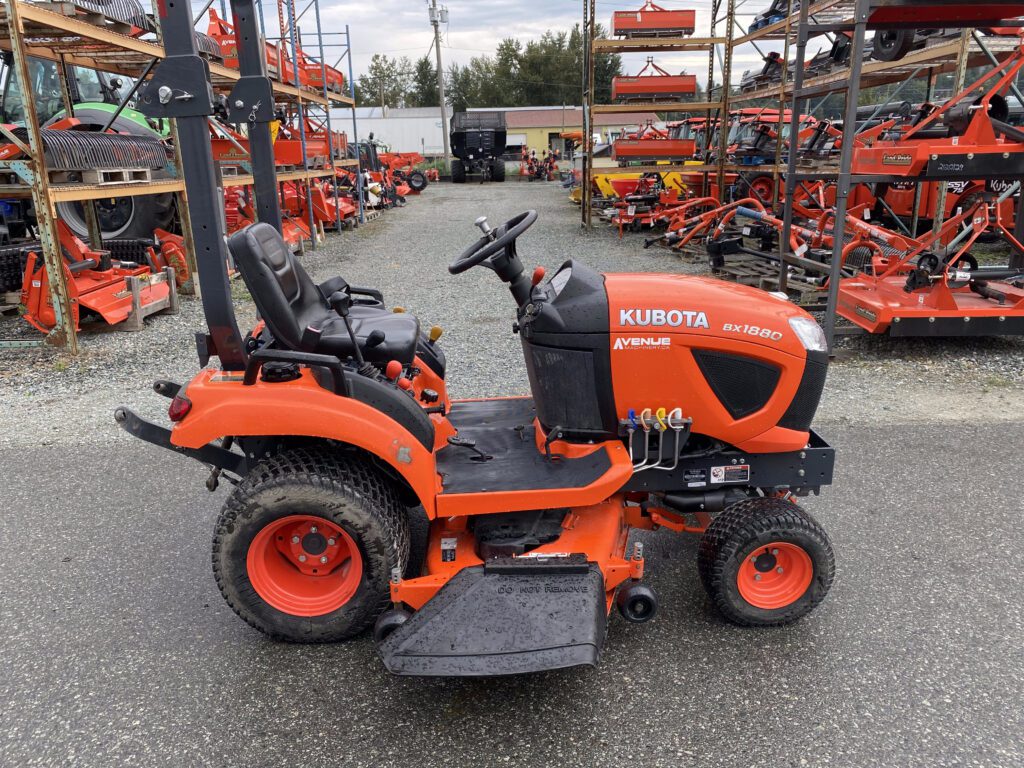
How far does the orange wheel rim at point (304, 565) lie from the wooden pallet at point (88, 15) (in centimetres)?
548

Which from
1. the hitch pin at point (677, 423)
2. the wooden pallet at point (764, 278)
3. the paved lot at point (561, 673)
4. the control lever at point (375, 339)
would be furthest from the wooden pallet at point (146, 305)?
the hitch pin at point (677, 423)

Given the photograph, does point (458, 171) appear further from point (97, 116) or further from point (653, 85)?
point (97, 116)

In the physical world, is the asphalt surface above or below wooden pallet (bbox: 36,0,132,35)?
below

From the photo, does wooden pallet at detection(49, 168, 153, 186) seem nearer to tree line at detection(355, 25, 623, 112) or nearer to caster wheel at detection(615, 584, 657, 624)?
caster wheel at detection(615, 584, 657, 624)

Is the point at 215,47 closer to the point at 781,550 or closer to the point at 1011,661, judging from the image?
the point at 781,550

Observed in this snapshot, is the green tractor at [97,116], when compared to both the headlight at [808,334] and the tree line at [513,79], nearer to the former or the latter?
the headlight at [808,334]

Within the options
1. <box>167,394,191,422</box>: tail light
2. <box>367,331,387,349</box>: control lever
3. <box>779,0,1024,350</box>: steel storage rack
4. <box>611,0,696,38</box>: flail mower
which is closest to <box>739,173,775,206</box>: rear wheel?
<box>611,0,696,38</box>: flail mower

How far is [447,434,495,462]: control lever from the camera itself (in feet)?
8.82

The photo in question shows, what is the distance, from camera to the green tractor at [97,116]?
817cm

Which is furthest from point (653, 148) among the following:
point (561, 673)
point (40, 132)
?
point (561, 673)

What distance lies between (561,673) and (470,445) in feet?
2.78

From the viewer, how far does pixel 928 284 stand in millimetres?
5574

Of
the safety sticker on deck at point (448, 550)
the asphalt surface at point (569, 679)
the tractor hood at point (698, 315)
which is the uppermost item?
the tractor hood at point (698, 315)

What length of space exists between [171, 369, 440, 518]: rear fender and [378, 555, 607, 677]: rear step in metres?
0.33
